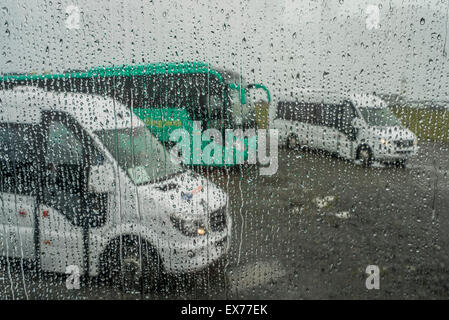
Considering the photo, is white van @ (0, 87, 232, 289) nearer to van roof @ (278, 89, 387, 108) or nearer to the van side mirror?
the van side mirror

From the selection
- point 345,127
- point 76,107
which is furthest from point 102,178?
point 345,127

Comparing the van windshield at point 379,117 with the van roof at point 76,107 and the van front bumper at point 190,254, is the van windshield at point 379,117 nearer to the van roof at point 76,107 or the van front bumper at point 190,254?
the van front bumper at point 190,254

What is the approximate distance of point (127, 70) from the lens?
186cm

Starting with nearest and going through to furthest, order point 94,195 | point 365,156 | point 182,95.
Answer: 1. point 94,195
2. point 182,95
3. point 365,156

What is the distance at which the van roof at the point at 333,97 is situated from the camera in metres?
1.91

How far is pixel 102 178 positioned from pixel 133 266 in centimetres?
53

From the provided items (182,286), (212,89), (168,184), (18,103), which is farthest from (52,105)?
(182,286)

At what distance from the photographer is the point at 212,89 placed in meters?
1.93

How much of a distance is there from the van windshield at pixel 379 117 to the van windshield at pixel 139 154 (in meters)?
1.14

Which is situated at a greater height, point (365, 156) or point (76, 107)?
point (76, 107)

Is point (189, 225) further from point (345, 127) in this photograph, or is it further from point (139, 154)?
point (345, 127)
